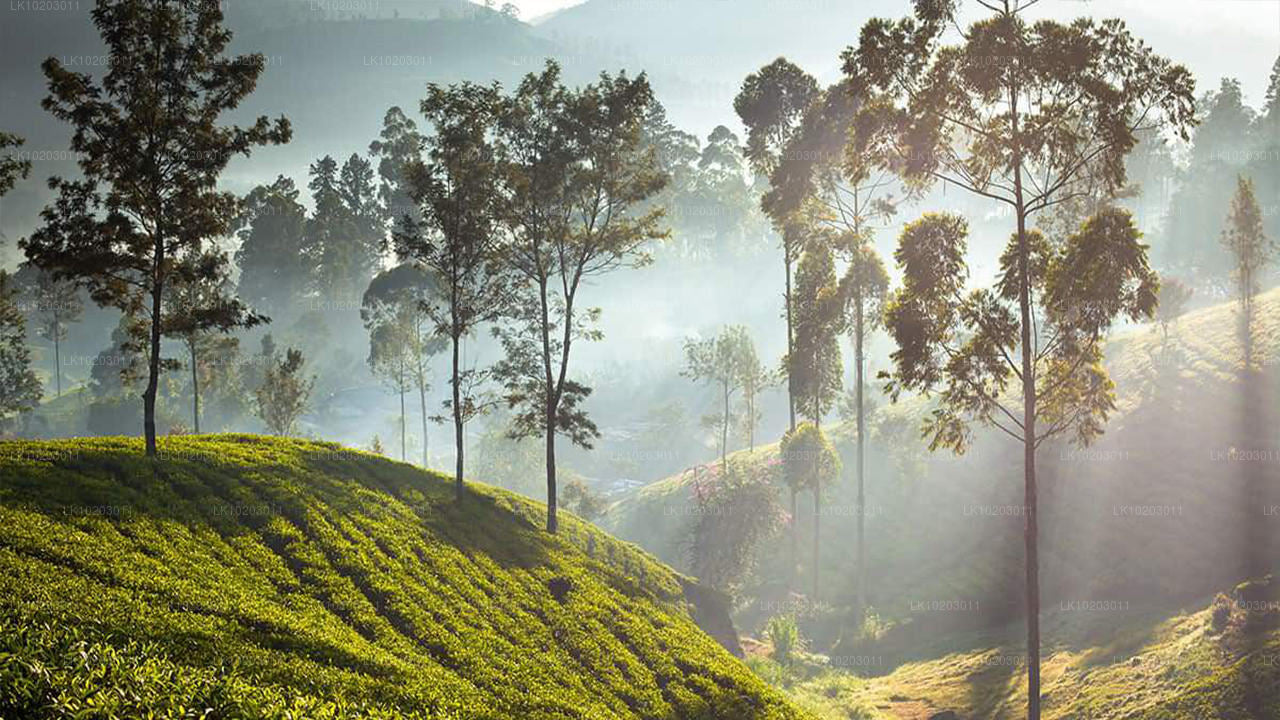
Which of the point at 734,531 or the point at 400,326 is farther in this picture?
the point at 400,326

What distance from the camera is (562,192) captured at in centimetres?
3050

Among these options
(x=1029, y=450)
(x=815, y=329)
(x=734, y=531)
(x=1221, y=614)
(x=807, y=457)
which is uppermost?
(x=815, y=329)

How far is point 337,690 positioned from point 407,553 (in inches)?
367

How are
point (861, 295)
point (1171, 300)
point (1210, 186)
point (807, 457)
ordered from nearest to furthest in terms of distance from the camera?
1. point (861, 295)
2. point (807, 457)
3. point (1171, 300)
4. point (1210, 186)

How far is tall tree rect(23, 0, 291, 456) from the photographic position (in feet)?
70.6

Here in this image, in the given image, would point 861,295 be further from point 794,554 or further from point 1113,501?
point 1113,501

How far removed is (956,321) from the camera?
19953 mm

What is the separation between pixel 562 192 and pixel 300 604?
64.7 ft

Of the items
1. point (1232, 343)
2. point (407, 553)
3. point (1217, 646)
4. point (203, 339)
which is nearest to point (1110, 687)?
point (1217, 646)

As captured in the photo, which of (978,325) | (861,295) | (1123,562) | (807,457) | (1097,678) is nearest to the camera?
(978,325)

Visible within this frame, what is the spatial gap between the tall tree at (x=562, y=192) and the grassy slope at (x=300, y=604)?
5836 millimetres

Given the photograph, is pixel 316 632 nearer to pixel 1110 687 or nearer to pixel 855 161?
pixel 855 161

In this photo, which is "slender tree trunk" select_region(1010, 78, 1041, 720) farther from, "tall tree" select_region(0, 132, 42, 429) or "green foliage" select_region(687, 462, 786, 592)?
"tall tree" select_region(0, 132, 42, 429)

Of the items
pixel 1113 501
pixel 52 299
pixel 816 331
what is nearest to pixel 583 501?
pixel 816 331
